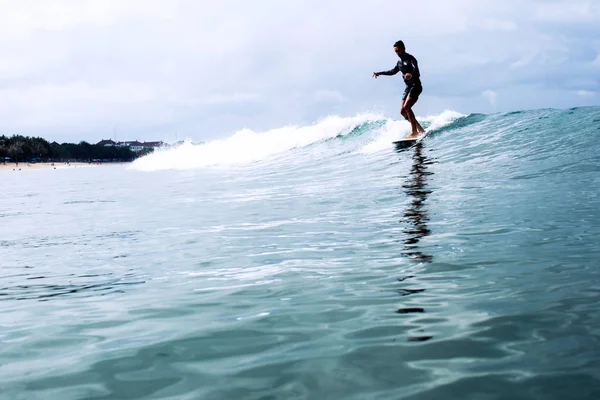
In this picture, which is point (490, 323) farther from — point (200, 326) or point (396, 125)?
point (396, 125)

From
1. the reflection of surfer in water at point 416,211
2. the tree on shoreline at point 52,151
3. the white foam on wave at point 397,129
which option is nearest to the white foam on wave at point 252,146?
the white foam on wave at point 397,129

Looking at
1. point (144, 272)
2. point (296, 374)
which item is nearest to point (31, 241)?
point (144, 272)

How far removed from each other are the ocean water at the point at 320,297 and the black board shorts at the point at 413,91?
7.45 meters

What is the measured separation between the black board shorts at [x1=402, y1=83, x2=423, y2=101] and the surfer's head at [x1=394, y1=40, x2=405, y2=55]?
3.13 feet

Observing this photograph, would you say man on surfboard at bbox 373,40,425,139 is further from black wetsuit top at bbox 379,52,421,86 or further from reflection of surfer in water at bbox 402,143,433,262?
reflection of surfer in water at bbox 402,143,433,262

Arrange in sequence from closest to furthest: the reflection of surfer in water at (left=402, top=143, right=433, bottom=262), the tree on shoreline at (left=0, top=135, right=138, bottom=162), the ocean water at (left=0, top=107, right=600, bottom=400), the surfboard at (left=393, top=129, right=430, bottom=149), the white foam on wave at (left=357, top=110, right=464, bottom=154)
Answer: the ocean water at (left=0, top=107, right=600, bottom=400)
the reflection of surfer in water at (left=402, top=143, right=433, bottom=262)
the surfboard at (left=393, top=129, right=430, bottom=149)
the white foam on wave at (left=357, top=110, right=464, bottom=154)
the tree on shoreline at (left=0, top=135, right=138, bottom=162)

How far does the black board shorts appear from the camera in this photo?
645 inches

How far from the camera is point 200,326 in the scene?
318cm

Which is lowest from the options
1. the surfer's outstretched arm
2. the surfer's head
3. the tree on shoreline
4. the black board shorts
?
the black board shorts

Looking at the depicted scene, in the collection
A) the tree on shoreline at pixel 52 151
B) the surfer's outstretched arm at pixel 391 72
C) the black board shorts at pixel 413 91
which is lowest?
the black board shorts at pixel 413 91

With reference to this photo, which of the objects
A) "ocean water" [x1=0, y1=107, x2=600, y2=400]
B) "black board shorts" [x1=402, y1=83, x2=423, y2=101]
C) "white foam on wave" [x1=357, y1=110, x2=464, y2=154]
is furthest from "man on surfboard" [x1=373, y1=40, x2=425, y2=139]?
"ocean water" [x1=0, y1=107, x2=600, y2=400]

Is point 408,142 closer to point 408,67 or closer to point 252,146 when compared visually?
point 408,67

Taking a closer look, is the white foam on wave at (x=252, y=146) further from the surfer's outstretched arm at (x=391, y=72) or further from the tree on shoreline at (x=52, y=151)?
the tree on shoreline at (x=52, y=151)

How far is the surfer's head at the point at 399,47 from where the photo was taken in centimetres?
1619
